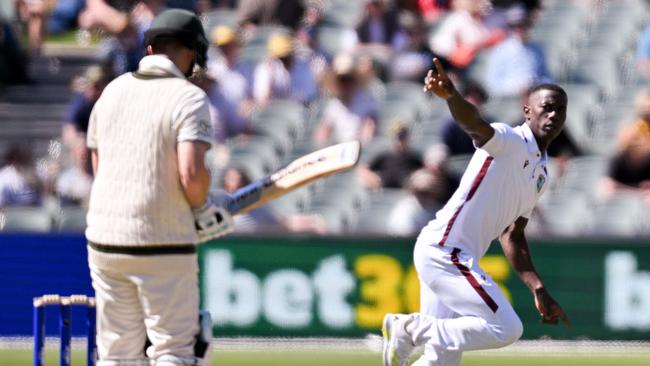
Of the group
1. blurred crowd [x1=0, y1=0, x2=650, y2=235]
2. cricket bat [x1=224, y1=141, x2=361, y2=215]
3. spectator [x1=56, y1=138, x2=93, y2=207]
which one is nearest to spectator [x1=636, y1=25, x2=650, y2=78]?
blurred crowd [x1=0, y1=0, x2=650, y2=235]

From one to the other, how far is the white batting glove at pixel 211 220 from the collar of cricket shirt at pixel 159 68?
54 centimetres

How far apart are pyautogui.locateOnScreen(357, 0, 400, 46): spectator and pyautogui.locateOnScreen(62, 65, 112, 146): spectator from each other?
2618mm

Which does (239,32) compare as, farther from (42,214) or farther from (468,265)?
(468,265)

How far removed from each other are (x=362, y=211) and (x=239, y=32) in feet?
10.3

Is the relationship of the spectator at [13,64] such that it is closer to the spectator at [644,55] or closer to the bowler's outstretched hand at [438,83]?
the spectator at [644,55]

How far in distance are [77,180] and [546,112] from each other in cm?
732

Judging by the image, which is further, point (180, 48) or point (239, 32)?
point (239, 32)

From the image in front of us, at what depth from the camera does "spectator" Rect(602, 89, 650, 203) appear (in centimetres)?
1317

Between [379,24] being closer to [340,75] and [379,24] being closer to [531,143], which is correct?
[340,75]

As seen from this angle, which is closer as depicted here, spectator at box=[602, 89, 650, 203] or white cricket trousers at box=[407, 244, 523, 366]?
white cricket trousers at box=[407, 244, 523, 366]

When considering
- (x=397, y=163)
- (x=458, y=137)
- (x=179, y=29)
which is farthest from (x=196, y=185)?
(x=458, y=137)

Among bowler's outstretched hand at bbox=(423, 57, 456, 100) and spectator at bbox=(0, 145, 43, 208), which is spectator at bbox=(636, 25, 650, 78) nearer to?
spectator at bbox=(0, 145, 43, 208)

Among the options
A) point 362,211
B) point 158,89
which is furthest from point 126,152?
point 362,211

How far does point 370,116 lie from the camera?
14.2 meters
